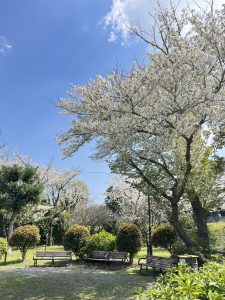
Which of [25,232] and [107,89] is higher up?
[107,89]

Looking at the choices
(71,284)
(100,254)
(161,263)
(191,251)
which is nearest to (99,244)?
(100,254)

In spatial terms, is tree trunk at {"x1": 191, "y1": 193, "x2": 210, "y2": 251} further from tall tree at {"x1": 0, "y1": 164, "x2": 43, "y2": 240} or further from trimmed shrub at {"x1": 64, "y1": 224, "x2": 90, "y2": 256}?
tall tree at {"x1": 0, "y1": 164, "x2": 43, "y2": 240}

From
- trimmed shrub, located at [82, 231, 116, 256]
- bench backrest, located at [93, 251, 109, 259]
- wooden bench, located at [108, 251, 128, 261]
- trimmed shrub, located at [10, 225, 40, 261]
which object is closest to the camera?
wooden bench, located at [108, 251, 128, 261]

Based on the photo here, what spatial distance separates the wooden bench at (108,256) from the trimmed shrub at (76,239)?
4.14 feet

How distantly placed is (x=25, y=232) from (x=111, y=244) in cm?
456

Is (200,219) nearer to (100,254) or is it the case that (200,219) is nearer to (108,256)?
(108,256)

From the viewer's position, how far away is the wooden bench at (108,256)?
1514 cm

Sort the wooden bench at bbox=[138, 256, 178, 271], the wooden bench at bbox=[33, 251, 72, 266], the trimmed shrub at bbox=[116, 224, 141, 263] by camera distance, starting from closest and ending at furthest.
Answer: the wooden bench at bbox=[138, 256, 178, 271]
the trimmed shrub at bbox=[116, 224, 141, 263]
the wooden bench at bbox=[33, 251, 72, 266]

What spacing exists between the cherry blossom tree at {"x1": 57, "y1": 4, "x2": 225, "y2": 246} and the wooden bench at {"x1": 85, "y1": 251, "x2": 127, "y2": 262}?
3078mm

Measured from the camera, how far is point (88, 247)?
1633 cm

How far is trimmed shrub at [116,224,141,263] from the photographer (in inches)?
619

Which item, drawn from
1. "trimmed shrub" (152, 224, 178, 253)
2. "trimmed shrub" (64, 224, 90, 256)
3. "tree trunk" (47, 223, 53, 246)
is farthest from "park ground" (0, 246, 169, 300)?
"tree trunk" (47, 223, 53, 246)

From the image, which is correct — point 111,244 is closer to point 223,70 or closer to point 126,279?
point 126,279

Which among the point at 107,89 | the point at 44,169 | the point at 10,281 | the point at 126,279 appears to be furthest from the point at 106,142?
the point at 44,169
